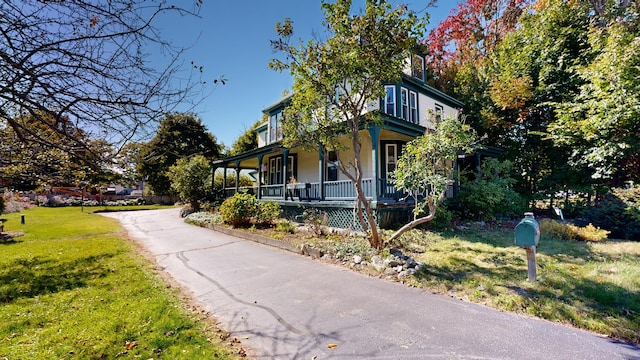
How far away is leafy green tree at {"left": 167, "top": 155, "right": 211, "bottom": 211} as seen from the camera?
19953mm

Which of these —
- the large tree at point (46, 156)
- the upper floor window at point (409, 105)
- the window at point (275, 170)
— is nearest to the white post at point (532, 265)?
the large tree at point (46, 156)

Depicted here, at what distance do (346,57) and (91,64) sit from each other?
4799 millimetres

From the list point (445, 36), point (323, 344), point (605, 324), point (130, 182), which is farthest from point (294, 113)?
point (445, 36)

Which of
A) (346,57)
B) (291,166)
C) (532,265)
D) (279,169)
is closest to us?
(532,265)

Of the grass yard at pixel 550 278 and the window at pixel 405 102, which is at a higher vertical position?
the window at pixel 405 102

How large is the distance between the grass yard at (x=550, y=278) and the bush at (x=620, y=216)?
138 cm

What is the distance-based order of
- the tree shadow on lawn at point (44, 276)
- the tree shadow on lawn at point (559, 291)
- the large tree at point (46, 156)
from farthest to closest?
the tree shadow on lawn at point (44, 276)
the tree shadow on lawn at point (559, 291)
the large tree at point (46, 156)

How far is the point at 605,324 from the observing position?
12.1 ft

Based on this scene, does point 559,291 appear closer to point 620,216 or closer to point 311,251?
point 311,251

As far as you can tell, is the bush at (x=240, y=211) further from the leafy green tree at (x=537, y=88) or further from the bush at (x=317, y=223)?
the leafy green tree at (x=537, y=88)

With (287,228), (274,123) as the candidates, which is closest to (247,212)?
(287,228)

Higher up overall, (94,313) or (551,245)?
(551,245)

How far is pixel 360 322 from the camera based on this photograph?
3945mm

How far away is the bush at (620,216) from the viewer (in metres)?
8.88
